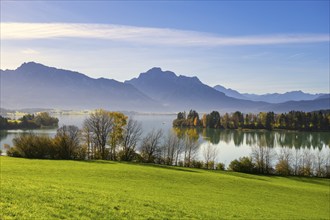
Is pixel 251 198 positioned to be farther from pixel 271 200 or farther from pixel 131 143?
pixel 131 143

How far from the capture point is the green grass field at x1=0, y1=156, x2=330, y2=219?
1399 cm

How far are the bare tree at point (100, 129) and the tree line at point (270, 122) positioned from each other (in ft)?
375

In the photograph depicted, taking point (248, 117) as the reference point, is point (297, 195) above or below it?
below

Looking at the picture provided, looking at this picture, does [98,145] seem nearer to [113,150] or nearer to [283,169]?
[113,150]

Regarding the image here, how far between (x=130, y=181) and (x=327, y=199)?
754 inches

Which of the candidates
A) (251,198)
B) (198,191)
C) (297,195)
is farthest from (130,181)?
(297,195)

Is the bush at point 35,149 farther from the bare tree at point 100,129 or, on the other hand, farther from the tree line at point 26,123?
the tree line at point 26,123

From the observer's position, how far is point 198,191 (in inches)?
1113

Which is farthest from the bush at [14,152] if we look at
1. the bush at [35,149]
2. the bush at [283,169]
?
the bush at [283,169]

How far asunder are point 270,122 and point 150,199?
155m

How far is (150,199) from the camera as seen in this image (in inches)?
779

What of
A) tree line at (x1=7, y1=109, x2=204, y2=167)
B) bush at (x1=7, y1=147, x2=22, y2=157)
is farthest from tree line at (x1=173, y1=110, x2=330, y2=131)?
bush at (x1=7, y1=147, x2=22, y2=157)

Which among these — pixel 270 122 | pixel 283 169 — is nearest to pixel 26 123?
pixel 270 122

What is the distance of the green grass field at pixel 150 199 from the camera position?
1399 centimetres
